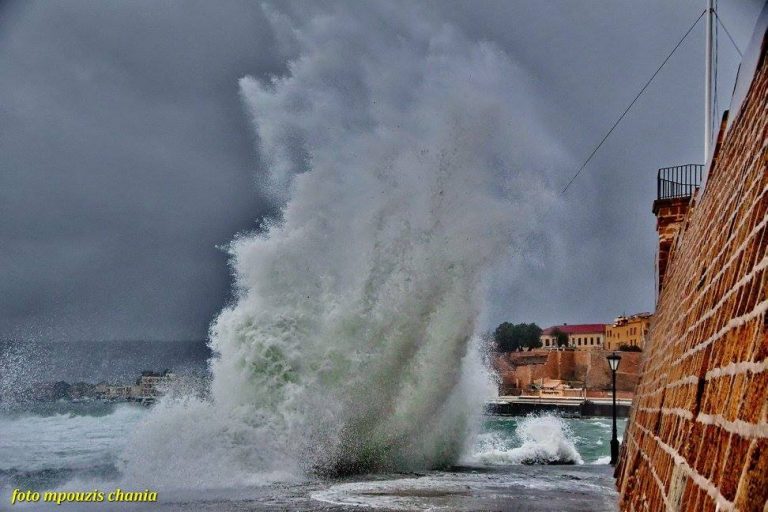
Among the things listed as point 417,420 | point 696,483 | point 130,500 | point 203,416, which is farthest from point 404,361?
point 696,483

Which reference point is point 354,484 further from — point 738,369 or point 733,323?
point 738,369

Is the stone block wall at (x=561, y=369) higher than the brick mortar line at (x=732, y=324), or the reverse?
the stone block wall at (x=561, y=369)

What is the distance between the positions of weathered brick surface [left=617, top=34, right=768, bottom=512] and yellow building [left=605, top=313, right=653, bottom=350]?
80781 mm

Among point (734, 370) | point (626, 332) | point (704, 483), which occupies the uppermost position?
point (626, 332)

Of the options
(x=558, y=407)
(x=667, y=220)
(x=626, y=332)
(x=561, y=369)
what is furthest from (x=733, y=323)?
(x=626, y=332)

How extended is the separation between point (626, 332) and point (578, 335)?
2359 centimetres

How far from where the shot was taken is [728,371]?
6.03 ft

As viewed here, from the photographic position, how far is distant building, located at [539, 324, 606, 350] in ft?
351

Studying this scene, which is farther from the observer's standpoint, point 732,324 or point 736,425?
point 732,324

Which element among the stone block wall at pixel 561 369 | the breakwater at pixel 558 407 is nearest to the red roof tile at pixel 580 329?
the stone block wall at pixel 561 369

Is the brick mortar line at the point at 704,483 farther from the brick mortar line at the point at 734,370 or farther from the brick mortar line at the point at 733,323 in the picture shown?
the brick mortar line at the point at 733,323

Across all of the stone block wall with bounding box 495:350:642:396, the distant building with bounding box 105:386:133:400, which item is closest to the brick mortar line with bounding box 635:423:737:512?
the distant building with bounding box 105:386:133:400

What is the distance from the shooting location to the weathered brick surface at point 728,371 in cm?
144

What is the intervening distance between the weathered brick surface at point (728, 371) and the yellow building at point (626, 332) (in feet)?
265
